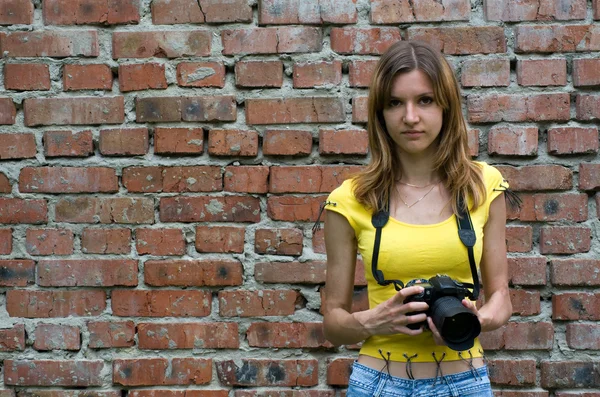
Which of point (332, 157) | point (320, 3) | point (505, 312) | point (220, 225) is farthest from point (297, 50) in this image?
point (505, 312)

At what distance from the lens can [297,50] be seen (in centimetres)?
239

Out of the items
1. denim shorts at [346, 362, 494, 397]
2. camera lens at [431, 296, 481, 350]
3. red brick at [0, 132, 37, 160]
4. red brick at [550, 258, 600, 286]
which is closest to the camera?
camera lens at [431, 296, 481, 350]

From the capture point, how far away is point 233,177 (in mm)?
2393

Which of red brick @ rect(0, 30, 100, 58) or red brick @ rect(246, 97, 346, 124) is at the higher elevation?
red brick @ rect(0, 30, 100, 58)

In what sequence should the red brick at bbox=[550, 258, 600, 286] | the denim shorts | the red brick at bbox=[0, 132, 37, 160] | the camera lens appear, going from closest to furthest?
the camera lens < the denim shorts < the red brick at bbox=[550, 258, 600, 286] < the red brick at bbox=[0, 132, 37, 160]

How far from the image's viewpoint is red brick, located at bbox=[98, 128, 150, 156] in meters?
2.41

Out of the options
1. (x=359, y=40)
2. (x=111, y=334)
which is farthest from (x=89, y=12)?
(x=111, y=334)

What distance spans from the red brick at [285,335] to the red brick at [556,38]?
1.12 m

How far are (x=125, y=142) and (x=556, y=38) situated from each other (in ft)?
4.72

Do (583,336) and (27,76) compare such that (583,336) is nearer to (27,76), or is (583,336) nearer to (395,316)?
(395,316)

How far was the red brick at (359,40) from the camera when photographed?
93.5 inches

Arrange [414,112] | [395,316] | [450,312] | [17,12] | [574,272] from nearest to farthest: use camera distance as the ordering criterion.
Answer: [450,312] < [395,316] < [414,112] < [574,272] < [17,12]

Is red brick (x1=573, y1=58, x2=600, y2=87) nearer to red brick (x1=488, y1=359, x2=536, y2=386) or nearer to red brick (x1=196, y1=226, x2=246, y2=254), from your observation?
red brick (x1=488, y1=359, x2=536, y2=386)

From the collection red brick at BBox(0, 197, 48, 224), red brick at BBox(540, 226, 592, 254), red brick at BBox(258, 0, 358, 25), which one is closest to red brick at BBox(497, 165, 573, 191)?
red brick at BBox(540, 226, 592, 254)
